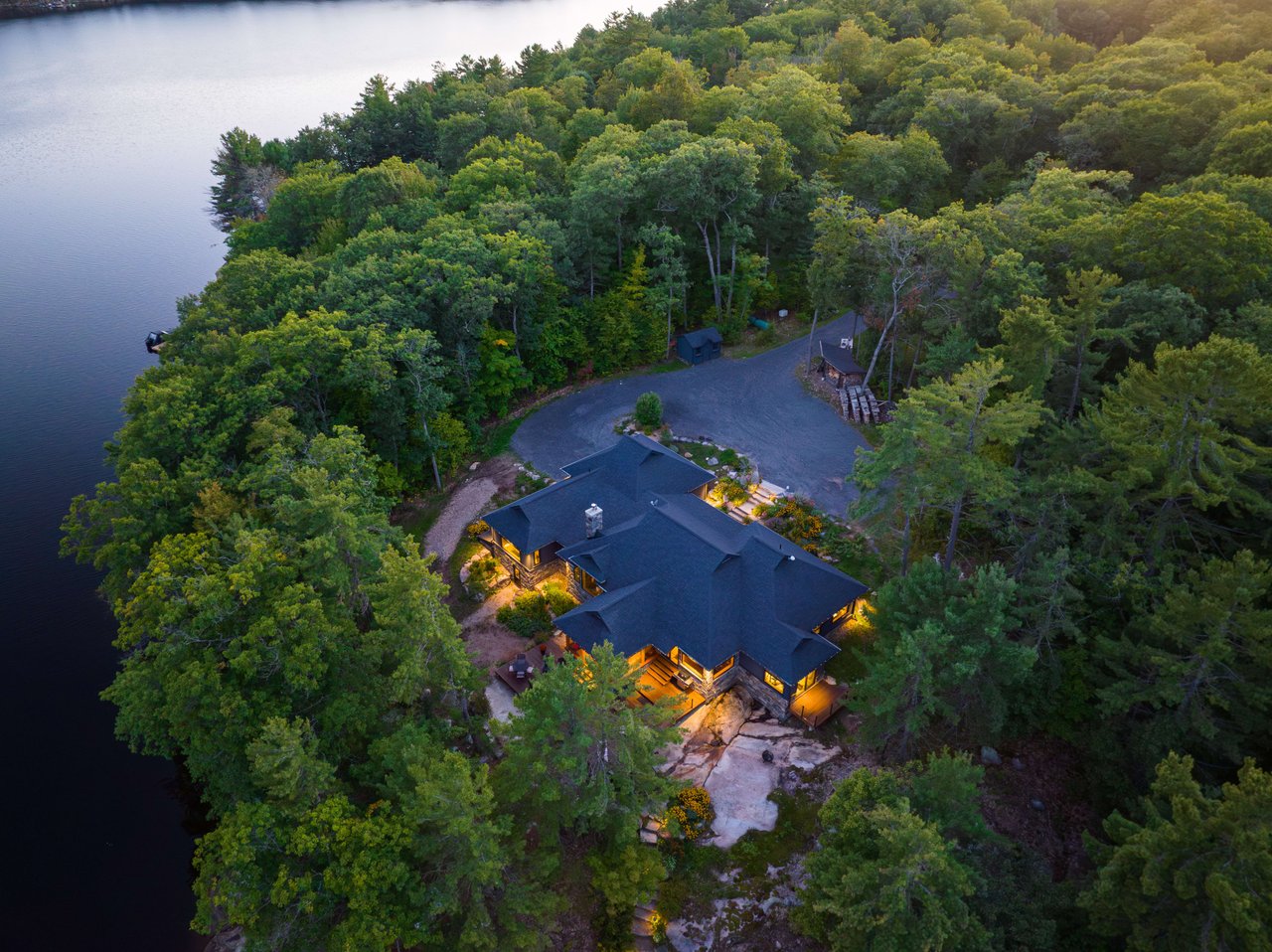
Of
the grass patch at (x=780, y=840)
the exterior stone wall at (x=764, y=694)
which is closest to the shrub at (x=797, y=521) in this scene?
the exterior stone wall at (x=764, y=694)

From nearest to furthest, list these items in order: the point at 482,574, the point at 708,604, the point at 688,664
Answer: the point at 708,604
the point at 688,664
the point at 482,574

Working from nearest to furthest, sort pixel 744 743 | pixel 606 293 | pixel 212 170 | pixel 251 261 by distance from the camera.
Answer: pixel 744 743 < pixel 251 261 < pixel 606 293 < pixel 212 170

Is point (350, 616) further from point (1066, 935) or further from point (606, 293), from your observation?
point (606, 293)

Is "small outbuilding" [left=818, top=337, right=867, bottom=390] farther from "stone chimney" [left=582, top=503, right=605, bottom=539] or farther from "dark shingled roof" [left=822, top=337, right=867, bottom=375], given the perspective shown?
"stone chimney" [left=582, top=503, right=605, bottom=539]

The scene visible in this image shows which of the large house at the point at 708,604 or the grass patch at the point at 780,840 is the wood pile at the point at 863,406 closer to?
the large house at the point at 708,604

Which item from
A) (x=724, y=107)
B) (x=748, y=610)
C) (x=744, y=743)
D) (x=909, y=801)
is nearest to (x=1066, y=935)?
(x=909, y=801)

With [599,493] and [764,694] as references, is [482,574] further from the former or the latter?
[764,694]

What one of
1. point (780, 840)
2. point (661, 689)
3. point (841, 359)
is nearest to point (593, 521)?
point (661, 689)
